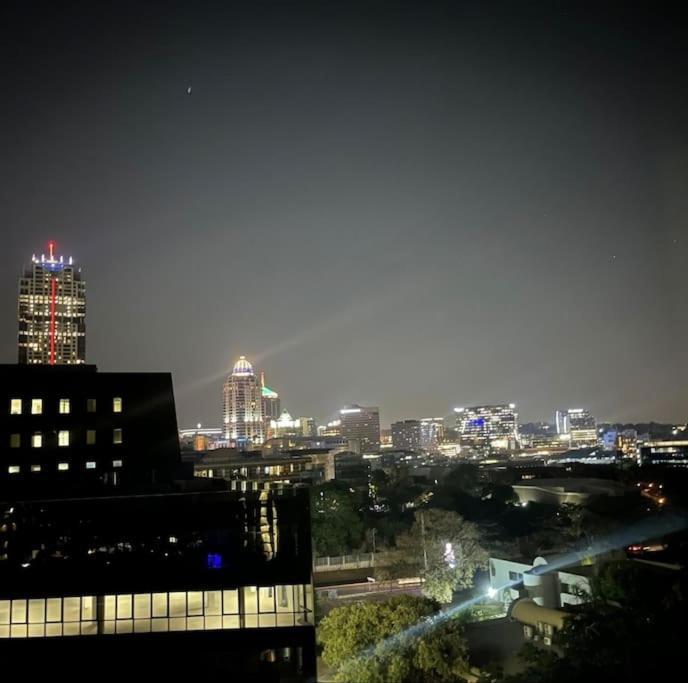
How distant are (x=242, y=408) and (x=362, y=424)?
4089 cm

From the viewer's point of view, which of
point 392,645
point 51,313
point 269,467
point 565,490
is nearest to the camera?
point 392,645

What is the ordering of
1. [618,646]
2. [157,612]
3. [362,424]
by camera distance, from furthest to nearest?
[362,424], [618,646], [157,612]

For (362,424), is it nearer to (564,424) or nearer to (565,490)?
(564,424)

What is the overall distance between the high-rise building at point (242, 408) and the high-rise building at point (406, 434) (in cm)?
4522

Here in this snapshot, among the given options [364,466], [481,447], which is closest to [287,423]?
[481,447]

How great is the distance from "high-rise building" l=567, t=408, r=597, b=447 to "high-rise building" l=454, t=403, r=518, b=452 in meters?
15.8

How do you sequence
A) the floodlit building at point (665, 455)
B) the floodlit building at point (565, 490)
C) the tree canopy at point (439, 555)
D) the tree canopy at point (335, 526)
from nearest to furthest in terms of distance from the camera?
the tree canopy at point (439, 555) < the tree canopy at point (335, 526) < the floodlit building at point (565, 490) < the floodlit building at point (665, 455)

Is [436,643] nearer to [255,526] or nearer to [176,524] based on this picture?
[255,526]

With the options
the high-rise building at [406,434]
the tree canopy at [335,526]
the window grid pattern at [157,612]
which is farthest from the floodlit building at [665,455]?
the high-rise building at [406,434]

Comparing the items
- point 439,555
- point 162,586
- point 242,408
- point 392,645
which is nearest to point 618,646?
point 392,645

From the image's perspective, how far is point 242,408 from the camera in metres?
156

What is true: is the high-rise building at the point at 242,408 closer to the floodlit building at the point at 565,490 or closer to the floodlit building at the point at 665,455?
the floodlit building at the point at 665,455

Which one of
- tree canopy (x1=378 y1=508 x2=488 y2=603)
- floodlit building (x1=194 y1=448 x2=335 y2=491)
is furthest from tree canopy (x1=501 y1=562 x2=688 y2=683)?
floodlit building (x1=194 y1=448 x2=335 y2=491)

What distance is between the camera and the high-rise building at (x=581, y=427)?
17150cm
